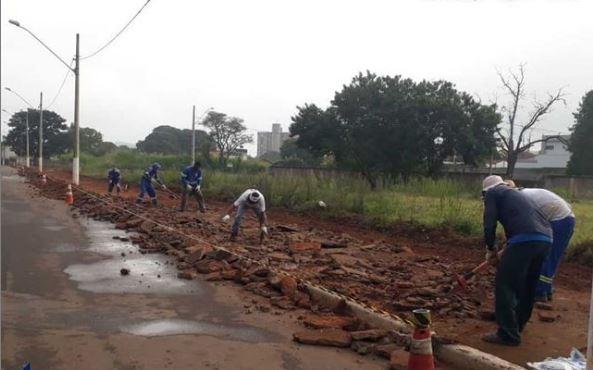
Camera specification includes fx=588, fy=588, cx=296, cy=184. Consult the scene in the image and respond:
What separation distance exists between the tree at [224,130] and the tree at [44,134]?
94.9 feet

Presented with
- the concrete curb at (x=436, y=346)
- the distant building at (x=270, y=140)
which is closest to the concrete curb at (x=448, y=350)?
the concrete curb at (x=436, y=346)

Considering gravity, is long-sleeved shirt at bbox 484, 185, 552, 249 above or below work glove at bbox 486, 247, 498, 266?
above

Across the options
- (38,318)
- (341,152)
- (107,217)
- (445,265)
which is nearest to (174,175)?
(341,152)

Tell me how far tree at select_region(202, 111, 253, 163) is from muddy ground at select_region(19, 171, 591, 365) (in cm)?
5039

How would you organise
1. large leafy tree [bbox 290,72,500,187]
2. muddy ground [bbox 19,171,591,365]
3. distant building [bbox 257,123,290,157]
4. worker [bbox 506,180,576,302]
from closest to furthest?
muddy ground [bbox 19,171,591,365]
worker [bbox 506,180,576,302]
large leafy tree [bbox 290,72,500,187]
distant building [bbox 257,123,290,157]

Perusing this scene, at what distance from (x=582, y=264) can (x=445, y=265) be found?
275cm

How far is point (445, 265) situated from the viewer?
10.6m

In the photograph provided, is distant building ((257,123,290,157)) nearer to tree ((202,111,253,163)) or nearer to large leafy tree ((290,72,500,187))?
tree ((202,111,253,163))

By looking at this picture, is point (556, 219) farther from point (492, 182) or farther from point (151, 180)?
point (151, 180)

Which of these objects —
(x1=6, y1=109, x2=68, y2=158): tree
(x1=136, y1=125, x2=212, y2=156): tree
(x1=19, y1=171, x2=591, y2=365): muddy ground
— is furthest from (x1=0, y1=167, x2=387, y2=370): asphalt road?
(x1=6, y1=109, x2=68, y2=158): tree

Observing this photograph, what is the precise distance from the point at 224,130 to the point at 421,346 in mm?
63215

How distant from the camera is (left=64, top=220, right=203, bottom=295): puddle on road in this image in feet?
26.8

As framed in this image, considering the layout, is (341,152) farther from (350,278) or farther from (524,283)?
(524,283)

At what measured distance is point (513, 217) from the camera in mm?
6105
